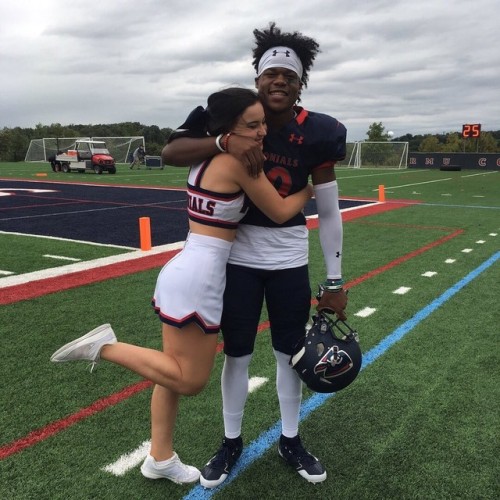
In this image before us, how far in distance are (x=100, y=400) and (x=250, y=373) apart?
99 cm

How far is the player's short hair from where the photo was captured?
2.36 metres

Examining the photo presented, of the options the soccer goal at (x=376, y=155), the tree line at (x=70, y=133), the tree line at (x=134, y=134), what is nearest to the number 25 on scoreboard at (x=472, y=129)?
the soccer goal at (x=376, y=155)

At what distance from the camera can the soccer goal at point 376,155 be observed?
41.2 meters

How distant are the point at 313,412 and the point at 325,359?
998 mm

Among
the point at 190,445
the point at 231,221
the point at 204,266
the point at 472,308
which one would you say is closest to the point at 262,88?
the point at 231,221

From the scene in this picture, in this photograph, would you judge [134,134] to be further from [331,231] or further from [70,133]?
[331,231]

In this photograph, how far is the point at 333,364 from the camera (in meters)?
2.29

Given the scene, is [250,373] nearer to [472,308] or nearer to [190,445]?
[190,445]

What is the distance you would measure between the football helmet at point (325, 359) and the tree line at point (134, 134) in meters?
59.0

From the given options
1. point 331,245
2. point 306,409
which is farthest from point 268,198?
point 306,409

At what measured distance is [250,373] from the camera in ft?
11.9

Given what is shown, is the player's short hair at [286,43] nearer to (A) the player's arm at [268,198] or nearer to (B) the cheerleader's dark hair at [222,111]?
(B) the cheerleader's dark hair at [222,111]

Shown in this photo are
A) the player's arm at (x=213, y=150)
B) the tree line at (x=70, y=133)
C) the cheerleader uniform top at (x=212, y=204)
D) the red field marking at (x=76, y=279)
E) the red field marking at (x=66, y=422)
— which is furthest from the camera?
the tree line at (x=70, y=133)

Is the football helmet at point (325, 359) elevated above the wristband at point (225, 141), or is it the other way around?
the wristband at point (225, 141)
